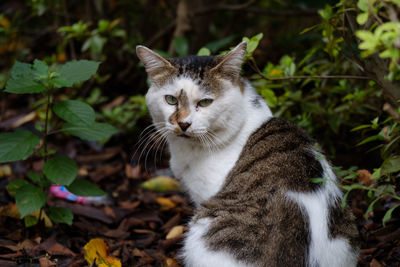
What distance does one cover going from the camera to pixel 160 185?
13.6 ft

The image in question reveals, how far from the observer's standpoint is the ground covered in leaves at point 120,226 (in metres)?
2.84

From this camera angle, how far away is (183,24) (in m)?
4.89

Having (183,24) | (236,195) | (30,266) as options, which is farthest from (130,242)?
(183,24)

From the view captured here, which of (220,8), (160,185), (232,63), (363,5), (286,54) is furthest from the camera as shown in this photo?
(220,8)

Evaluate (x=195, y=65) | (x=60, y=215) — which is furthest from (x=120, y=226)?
(x=195, y=65)

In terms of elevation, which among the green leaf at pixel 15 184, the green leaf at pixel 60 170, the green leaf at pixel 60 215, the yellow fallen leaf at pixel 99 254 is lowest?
the yellow fallen leaf at pixel 99 254

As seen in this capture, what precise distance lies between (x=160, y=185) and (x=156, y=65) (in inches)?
64.2

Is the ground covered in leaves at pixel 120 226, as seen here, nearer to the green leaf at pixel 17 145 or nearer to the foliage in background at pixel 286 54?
the foliage in background at pixel 286 54

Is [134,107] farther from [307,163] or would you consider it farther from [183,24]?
[307,163]

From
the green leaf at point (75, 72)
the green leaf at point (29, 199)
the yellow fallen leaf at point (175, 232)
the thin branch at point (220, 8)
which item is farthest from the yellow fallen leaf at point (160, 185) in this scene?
the thin branch at point (220, 8)

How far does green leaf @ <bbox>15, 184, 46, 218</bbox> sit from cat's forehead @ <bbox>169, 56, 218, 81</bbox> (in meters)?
1.29

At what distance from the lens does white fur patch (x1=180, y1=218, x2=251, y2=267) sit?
7.45 feet

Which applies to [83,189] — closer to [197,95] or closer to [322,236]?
[197,95]

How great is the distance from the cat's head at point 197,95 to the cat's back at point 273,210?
0.30m
